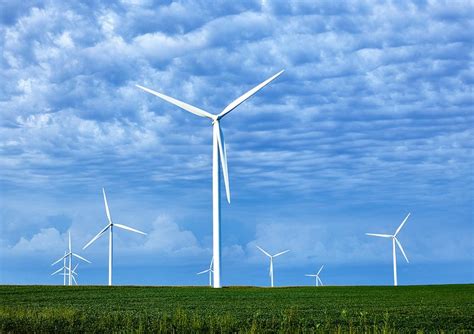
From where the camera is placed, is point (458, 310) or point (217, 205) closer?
point (458, 310)

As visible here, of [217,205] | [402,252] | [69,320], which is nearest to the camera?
[69,320]

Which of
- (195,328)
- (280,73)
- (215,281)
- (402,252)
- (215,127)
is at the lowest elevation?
(195,328)

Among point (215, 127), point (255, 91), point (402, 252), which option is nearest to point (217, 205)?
point (215, 127)

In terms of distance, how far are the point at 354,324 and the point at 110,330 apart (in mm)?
10507

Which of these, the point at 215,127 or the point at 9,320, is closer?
the point at 9,320

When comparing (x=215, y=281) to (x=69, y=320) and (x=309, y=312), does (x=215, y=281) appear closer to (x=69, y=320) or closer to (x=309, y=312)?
(x=309, y=312)

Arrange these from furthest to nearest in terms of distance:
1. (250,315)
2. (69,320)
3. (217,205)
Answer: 1. (217,205)
2. (250,315)
3. (69,320)

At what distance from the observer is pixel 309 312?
35750mm

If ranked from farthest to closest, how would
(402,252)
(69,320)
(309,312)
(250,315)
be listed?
(402,252) → (309,312) → (250,315) → (69,320)

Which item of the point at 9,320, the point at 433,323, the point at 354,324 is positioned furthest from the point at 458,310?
the point at 9,320

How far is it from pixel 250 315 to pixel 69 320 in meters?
8.91

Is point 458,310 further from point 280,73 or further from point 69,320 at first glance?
point 280,73

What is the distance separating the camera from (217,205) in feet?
227

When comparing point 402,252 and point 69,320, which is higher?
point 402,252
